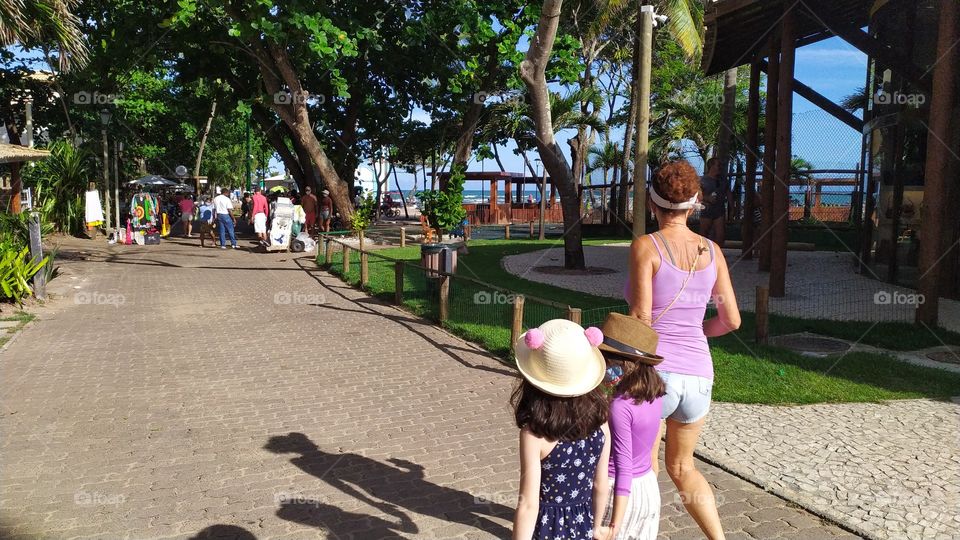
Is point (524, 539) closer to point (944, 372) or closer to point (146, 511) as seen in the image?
point (146, 511)

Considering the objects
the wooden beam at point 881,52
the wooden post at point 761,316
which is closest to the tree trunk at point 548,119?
the wooden beam at point 881,52

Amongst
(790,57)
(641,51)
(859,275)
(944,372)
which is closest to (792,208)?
(859,275)

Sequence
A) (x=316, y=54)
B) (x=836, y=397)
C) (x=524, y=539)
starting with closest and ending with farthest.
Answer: (x=524, y=539) → (x=836, y=397) → (x=316, y=54)

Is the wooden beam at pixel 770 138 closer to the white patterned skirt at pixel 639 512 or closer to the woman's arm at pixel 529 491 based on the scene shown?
the white patterned skirt at pixel 639 512

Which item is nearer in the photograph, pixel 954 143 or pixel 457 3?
pixel 954 143

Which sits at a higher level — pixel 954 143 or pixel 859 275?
pixel 954 143

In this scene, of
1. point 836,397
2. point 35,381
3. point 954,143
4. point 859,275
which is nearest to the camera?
point 836,397

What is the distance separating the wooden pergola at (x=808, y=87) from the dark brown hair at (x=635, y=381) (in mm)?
7277

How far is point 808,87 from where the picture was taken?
1563cm

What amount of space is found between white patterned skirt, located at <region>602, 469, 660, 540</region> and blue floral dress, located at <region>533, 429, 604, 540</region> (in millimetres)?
292

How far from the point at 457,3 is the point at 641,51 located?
387 inches

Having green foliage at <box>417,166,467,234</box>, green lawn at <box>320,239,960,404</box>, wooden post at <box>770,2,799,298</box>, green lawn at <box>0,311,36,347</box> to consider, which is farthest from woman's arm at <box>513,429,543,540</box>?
green foliage at <box>417,166,467,234</box>

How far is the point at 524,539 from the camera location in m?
2.55

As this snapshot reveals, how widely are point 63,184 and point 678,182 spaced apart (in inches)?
954
